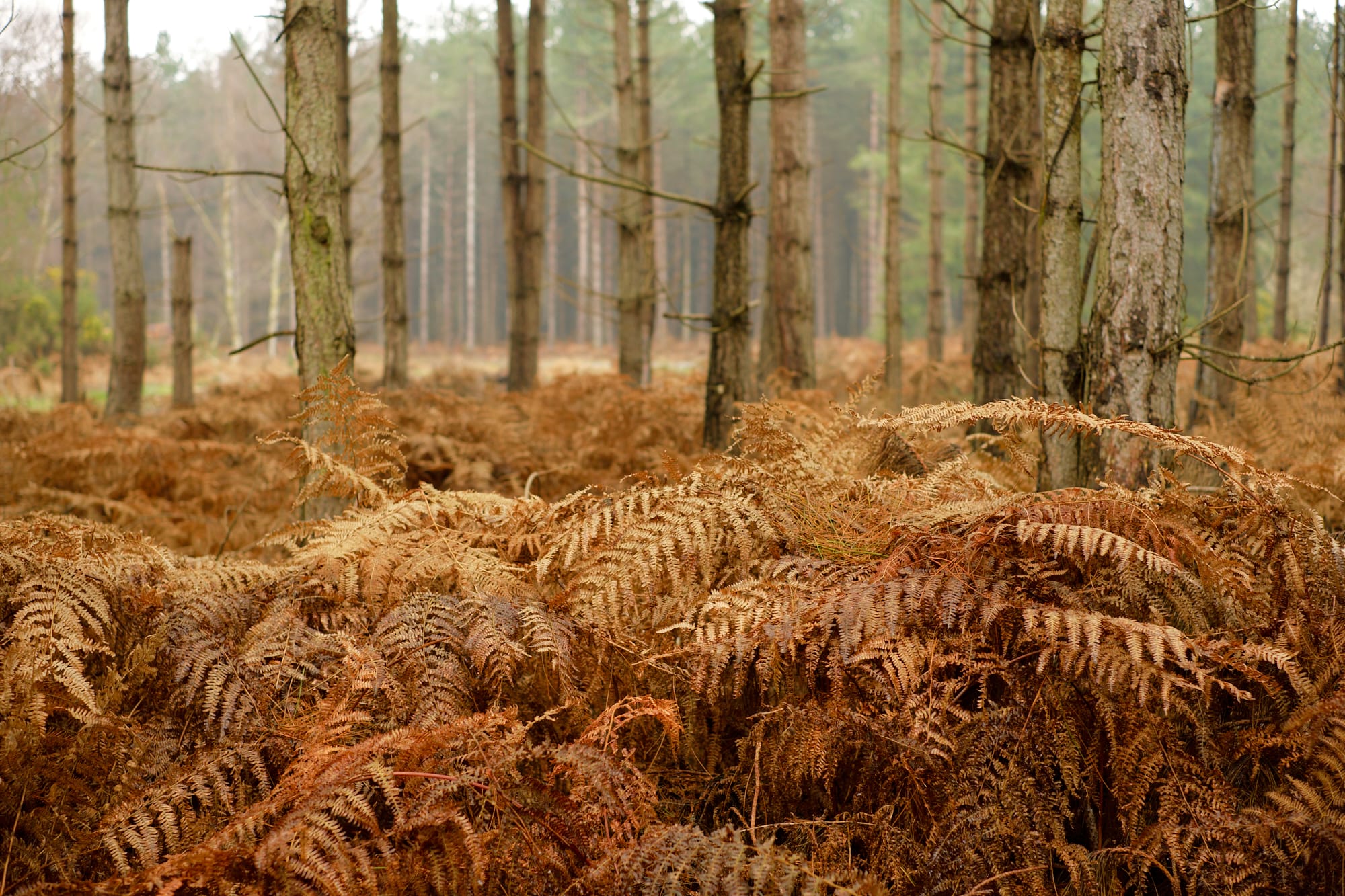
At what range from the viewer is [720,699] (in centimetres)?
248

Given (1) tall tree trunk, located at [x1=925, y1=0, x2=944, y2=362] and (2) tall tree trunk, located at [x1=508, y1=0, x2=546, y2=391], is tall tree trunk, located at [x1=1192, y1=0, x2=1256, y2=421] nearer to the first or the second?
(1) tall tree trunk, located at [x1=925, y1=0, x2=944, y2=362]

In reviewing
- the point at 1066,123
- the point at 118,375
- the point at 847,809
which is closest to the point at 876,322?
the point at 118,375

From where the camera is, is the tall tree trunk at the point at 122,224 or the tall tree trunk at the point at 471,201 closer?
the tall tree trunk at the point at 122,224

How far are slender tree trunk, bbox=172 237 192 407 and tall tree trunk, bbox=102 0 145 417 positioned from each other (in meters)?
0.67

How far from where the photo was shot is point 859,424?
273cm

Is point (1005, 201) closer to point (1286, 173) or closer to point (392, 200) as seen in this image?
point (392, 200)

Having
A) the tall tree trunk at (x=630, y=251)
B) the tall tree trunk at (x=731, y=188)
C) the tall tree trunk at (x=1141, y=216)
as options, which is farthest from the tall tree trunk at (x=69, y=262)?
the tall tree trunk at (x=1141, y=216)

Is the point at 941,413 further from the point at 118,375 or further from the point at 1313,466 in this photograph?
the point at 118,375

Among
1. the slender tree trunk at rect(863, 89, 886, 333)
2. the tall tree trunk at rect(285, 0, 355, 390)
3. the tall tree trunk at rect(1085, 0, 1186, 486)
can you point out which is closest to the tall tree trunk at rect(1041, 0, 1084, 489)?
the tall tree trunk at rect(1085, 0, 1186, 486)

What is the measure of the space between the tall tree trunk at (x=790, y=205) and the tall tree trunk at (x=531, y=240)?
3962mm

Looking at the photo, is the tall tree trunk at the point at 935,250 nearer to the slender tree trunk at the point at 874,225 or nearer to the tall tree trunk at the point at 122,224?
the tall tree trunk at the point at 122,224

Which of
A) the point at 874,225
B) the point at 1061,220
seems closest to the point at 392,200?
the point at 1061,220

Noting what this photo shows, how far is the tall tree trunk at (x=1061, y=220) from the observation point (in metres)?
3.87

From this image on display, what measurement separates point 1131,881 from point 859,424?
129 centimetres
